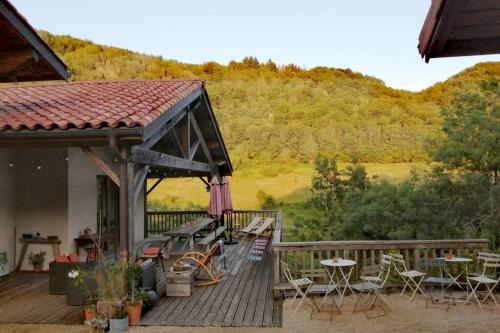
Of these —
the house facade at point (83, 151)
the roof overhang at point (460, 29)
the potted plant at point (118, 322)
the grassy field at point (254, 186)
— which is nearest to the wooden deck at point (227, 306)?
the potted plant at point (118, 322)

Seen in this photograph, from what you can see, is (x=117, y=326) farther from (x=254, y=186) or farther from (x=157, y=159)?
(x=254, y=186)

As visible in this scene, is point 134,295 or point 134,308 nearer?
point 134,308

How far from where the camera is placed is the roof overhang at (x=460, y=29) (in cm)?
206

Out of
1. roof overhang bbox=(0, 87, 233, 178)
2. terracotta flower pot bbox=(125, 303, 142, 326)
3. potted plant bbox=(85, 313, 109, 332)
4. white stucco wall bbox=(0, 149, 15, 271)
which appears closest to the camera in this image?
potted plant bbox=(85, 313, 109, 332)

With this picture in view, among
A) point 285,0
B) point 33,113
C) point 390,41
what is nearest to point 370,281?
point 33,113

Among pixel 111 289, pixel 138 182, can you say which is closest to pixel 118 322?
pixel 111 289

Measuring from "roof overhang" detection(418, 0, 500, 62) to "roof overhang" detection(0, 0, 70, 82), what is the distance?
4.29 m

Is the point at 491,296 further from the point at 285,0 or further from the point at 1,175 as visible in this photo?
the point at 285,0

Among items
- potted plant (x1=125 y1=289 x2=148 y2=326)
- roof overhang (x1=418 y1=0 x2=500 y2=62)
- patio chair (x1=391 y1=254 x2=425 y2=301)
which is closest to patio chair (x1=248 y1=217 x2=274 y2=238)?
patio chair (x1=391 y1=254 x2=425 y2=301)

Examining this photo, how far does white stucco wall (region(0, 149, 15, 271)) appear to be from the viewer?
851cm

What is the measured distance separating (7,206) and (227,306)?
5158 mm

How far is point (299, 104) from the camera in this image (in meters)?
36.5

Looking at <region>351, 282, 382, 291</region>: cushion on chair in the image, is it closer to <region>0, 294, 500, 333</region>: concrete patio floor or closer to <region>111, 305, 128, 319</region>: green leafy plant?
<region>0, 294, 500, 333</region>: concrete patio floor

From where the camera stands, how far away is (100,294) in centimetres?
581
